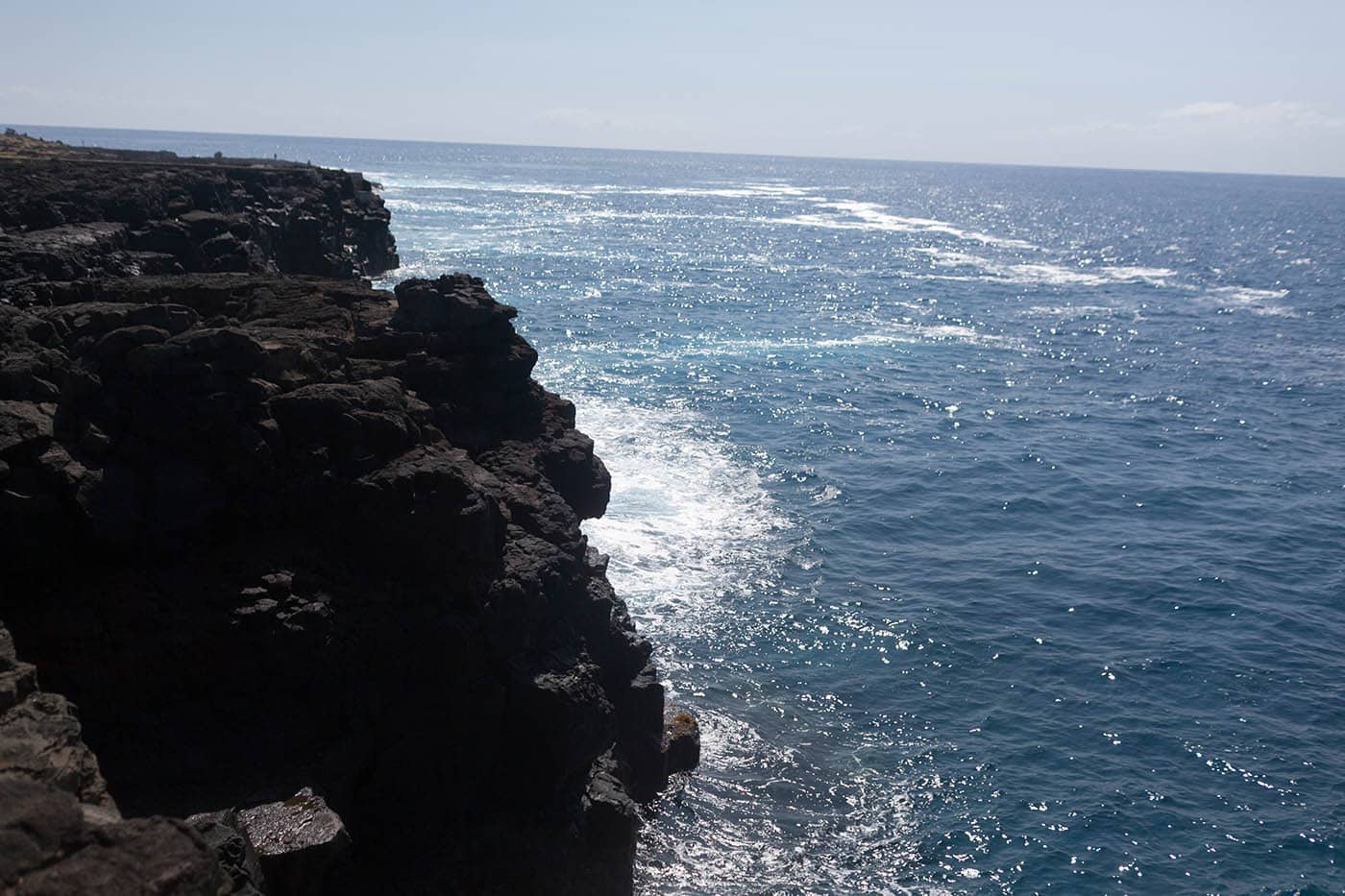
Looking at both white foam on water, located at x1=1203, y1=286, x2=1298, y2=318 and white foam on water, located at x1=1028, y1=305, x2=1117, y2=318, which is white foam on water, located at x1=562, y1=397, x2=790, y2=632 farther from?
white foam on water, located at x1=1203, y1=286, x2=1298, y2=318

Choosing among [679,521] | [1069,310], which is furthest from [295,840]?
[1069,310]

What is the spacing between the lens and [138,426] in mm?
19047

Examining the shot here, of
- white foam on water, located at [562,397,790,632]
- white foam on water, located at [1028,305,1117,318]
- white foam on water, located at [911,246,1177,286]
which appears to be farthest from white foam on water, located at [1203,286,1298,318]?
white foam on water, located at [562,397,790,632]

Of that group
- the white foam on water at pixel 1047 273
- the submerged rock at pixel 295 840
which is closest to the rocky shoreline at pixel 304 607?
the submerged rock at pixel 295 840

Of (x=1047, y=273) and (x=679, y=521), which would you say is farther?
(x=1047, y=273)

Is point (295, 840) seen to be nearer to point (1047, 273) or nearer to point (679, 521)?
point (679, 521)

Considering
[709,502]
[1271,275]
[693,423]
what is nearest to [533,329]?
[693,423]

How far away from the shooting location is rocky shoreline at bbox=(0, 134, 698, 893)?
1708cm

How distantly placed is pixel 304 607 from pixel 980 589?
2745 cm

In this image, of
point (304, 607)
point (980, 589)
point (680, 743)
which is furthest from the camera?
point (980, 589)

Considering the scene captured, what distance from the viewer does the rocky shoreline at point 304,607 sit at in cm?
1708

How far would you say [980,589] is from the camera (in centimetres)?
3844

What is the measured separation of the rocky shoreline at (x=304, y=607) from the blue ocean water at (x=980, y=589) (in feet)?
19.0

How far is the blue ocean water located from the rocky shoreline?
578cm
